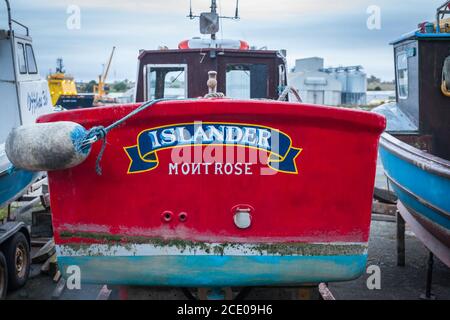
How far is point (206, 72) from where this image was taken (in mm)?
6523

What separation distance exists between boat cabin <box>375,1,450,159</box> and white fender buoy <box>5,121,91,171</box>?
5.00m

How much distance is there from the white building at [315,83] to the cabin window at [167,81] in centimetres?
4426

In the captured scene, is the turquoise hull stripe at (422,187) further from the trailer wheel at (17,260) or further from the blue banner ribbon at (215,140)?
the trailer wheel at (17,260)

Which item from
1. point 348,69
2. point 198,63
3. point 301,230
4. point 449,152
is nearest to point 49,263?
point 198,63

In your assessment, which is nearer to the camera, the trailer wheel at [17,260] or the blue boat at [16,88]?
the trailer wheel at [17,260]

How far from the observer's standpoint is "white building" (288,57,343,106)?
5153cm

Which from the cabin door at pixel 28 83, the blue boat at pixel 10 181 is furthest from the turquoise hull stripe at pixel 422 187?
the cabin door at pixel 28 83

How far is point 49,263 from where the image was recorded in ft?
21.4

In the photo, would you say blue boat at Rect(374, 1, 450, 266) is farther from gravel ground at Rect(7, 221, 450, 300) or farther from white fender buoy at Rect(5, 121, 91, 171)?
white fender buoy at Rect(5, 121, 91, 171)

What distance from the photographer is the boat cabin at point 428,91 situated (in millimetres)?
6902

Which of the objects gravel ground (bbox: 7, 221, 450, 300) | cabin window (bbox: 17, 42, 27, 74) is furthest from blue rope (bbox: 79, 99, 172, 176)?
cabin window (bbox: 17, 42, 27, 74)

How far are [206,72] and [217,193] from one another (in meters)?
3.27
